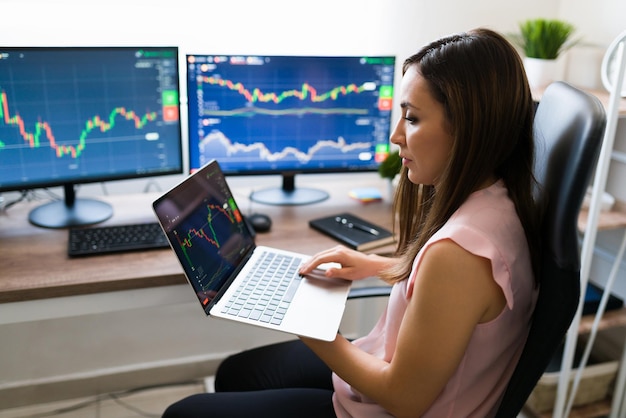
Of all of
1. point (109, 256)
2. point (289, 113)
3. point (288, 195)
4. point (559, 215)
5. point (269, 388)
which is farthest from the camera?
point (288, 195)

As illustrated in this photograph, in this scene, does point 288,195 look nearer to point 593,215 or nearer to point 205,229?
point 205,229

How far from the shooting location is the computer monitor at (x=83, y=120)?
1.52m

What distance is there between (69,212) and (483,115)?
124 centimetres

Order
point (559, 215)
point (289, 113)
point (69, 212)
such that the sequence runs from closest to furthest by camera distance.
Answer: point (559, 215) → point (69, 212) → point (289, 113)

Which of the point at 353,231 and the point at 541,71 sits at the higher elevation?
the point at 541,71

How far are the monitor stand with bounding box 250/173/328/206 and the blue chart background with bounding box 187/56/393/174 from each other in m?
0.10

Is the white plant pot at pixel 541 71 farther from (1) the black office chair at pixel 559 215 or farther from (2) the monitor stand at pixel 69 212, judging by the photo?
(2) the monitor stand at pixel 69 212

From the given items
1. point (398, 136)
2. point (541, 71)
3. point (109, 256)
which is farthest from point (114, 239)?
point (541, 71)

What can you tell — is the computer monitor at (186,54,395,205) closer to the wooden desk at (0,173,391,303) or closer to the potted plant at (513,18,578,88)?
the wooden desk at (0,173,391,303)

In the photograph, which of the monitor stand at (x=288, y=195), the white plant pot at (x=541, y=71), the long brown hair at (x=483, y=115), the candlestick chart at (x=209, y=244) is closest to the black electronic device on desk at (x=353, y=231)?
the monitor stand at (x=288, y=195)

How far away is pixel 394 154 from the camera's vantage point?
6.17 ft

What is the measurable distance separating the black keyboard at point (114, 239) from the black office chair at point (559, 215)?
0.94 metres

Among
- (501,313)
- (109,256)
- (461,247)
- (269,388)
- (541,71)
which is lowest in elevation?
(269,388)

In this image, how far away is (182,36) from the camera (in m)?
1.88
